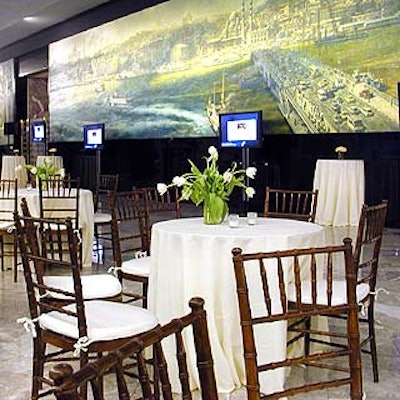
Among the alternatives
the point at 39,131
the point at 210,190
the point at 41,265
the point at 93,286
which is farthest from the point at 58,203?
the point at 39,131

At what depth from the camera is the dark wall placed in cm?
969

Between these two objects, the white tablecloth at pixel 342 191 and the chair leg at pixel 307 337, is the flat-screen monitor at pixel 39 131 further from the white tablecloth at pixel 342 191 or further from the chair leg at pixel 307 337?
the chair leg at pixel 307 337

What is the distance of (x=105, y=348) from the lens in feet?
8.76

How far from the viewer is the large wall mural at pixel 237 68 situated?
9.48m

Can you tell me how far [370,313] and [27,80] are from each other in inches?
751

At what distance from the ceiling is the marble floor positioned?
8667 mm

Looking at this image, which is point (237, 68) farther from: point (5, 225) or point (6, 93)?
point (6, 93)

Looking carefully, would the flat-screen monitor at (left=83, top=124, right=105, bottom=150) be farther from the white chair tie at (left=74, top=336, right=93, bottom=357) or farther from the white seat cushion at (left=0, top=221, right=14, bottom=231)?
the white chair tie at (left=74, top=336, right=93, bottom=357)

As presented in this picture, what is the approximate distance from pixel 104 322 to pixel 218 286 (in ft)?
2.19

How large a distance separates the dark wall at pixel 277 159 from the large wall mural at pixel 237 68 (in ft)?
0.72

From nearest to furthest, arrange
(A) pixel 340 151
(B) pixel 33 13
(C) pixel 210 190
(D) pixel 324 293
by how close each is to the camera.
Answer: (D) pixel 324 293 → (C) pixel 210 190 → (A) pixel 340 151 → (B) pixel 33 13

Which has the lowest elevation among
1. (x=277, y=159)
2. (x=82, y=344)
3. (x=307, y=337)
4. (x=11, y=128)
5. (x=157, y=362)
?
(x=307, y=337)

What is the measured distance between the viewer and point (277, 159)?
36.6 feet

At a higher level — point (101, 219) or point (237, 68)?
point (237, 68)
